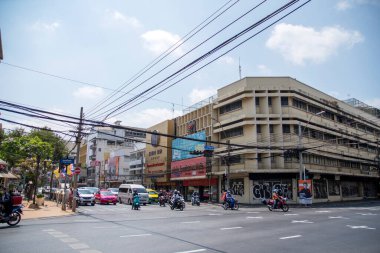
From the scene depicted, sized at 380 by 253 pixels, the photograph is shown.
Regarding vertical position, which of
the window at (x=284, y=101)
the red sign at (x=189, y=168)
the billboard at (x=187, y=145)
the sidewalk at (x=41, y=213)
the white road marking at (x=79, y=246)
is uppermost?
the window at (x=284, y=101)

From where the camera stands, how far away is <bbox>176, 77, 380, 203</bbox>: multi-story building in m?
34.3

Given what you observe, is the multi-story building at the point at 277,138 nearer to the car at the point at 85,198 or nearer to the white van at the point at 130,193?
the white van at the point at 130,193

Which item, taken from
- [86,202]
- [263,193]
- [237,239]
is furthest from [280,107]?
[237,239]

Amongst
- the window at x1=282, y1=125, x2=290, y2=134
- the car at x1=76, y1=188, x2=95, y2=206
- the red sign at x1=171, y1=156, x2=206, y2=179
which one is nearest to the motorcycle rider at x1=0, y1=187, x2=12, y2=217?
the car at x1=76, y1=188, x2=95, y2=206

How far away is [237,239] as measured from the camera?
10.4 metres

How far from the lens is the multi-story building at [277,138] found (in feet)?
113

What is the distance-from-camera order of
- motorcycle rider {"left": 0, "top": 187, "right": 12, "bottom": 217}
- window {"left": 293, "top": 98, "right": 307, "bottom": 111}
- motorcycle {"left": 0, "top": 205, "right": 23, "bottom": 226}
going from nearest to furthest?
motorcycle {"left": 0, "top": 205, "right": 23, "bottom": 226}, motorcycle rider {"left": 0, "top": 187, "right": 12, "bottom": 217}, window {"left": 293, "top": 98, "right": 307, "bottom": 111}

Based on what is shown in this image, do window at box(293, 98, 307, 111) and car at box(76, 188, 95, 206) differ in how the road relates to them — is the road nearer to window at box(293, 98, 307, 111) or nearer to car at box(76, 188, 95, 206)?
car at box(76, 188, 95, 206)

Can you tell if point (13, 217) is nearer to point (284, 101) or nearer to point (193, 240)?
point (193, 240)

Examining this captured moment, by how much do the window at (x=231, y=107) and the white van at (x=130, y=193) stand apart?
50.8 feet

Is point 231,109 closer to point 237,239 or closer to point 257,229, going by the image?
point 257,229

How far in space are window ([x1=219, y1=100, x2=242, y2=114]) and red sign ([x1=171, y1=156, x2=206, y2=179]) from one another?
285 inches

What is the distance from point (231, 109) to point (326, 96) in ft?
52.5

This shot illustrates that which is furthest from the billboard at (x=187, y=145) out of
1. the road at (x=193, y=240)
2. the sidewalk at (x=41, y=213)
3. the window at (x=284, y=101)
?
the road at (x=193, y=240)
